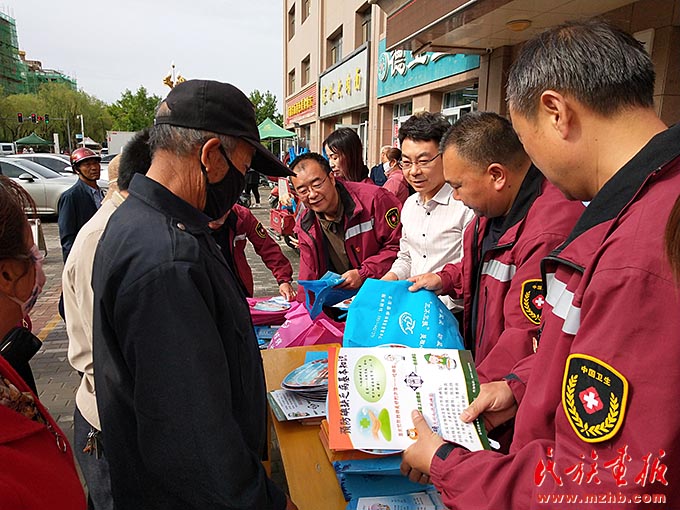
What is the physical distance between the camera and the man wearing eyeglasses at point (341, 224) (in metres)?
2.84

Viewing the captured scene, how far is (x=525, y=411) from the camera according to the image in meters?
0.93

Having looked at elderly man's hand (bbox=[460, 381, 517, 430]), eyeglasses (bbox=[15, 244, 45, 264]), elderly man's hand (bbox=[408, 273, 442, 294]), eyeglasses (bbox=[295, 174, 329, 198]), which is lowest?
elderly man's hand (bbox=[460, 381, 517, 430])

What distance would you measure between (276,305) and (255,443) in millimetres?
→ 1639

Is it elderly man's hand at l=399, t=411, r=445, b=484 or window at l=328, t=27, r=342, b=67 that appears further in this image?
window at l=328, t=27, r=342, b=67

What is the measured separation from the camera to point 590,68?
90cm

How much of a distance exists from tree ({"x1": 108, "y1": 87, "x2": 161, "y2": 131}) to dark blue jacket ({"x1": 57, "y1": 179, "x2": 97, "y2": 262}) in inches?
1738

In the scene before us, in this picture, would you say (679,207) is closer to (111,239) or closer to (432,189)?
(111,239)

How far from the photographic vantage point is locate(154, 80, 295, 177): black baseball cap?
44.0 inches

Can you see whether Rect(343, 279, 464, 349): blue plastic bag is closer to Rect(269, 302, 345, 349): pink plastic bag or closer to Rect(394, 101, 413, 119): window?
Rect(269, 302, 345, 349): pink plastic bag

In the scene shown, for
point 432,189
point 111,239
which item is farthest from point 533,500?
point 432,189

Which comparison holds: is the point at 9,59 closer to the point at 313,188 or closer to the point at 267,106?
the point at 267,106

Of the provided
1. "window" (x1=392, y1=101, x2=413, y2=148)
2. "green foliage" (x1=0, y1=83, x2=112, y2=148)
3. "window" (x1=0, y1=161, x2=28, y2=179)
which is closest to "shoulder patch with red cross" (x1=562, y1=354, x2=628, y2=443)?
"window" (x1=392, y1=101, x2=413, y2=148)

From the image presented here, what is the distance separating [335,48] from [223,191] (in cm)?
1811

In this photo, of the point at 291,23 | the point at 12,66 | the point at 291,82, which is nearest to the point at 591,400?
the point at 291,23
